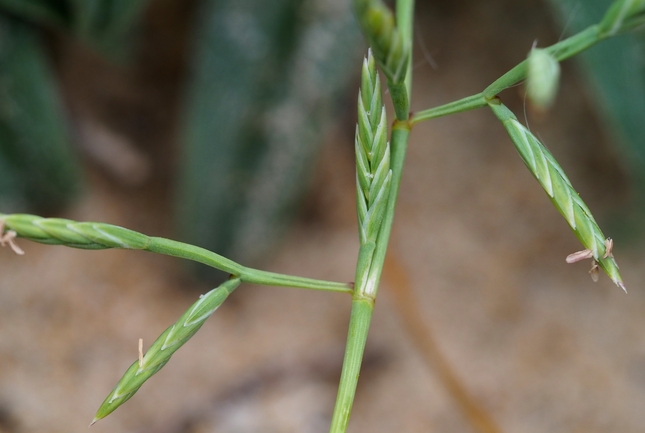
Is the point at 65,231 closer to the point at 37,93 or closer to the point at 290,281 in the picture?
the point at 290,281

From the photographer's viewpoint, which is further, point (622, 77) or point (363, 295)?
point (622, 77)

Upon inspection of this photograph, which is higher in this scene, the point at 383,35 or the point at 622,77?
the point at 622,77

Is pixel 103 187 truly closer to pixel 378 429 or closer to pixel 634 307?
pixel 378 429

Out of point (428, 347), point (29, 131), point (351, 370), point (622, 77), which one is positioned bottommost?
point (351, 370)

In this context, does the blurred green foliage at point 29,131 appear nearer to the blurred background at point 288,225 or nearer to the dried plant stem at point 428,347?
the blurred background at point 288,225

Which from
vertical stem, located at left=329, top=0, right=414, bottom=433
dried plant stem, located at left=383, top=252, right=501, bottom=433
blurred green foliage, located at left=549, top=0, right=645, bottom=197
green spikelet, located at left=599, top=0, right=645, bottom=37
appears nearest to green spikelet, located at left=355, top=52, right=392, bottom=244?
vertical stem, located at left=329, top=0, right=414, bottom=433

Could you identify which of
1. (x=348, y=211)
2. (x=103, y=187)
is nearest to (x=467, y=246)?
(x=348, y=211)

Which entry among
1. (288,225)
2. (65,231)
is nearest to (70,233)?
(65,231)
